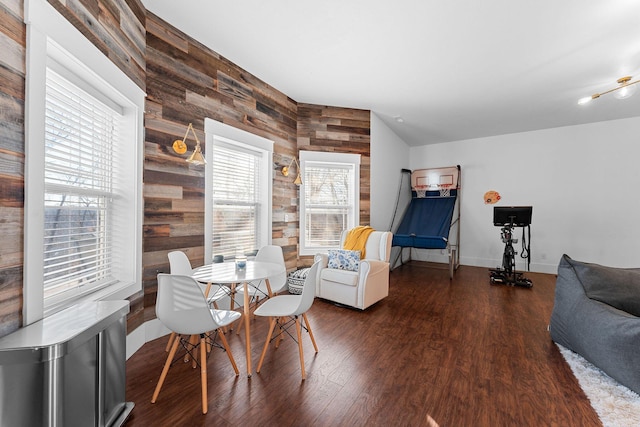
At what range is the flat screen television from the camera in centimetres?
457

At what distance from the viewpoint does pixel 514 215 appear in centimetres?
467

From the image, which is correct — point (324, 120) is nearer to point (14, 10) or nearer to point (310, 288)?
point (310, 288)

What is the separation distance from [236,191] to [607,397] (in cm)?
370

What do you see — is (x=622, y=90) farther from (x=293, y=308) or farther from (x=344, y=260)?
(x=293, y=308)

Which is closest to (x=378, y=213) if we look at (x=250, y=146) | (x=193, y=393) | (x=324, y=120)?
(x=324, y=120)

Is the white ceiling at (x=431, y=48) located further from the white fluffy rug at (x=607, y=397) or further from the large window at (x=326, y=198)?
the white fluffy rug at (x=607, y=397)

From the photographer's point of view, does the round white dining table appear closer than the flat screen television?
Yes

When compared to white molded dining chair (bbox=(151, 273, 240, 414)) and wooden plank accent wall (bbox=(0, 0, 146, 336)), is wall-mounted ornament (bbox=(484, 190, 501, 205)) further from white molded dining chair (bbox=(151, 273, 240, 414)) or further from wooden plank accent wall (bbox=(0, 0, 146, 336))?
wooden plank accent wall (bbox=(0, 0, 146, 336))

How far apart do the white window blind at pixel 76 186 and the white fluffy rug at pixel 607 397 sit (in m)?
3.40

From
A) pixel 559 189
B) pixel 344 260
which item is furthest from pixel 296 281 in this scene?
pixel 559 189

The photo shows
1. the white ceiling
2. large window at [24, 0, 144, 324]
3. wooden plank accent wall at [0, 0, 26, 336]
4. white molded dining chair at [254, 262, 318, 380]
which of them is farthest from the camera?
the white ceiling

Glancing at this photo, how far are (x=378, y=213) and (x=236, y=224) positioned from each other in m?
2.72

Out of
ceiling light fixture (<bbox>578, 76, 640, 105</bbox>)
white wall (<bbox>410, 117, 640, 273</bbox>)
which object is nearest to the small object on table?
ceiling light fixture (<bbox>578, 76, 640, 105</bbox>)

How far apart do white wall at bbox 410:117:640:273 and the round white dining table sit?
17.6 feet
